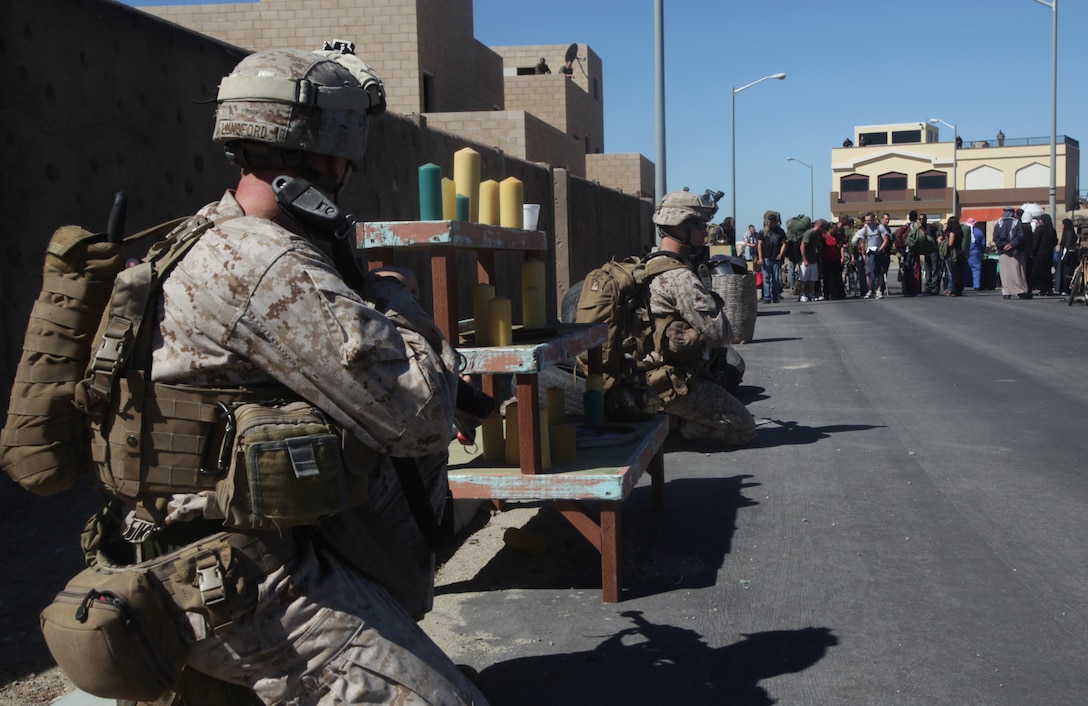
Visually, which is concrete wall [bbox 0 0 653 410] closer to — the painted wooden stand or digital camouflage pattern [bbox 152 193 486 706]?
the painted wooden stand

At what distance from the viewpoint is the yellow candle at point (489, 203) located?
15.3 ft

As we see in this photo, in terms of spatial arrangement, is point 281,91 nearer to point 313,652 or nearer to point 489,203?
point 313,652

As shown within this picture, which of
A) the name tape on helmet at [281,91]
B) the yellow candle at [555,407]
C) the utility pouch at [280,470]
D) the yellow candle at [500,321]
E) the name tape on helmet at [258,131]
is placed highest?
the name tape on helmet at [281,91]

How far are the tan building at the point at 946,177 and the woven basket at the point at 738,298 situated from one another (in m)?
72.5

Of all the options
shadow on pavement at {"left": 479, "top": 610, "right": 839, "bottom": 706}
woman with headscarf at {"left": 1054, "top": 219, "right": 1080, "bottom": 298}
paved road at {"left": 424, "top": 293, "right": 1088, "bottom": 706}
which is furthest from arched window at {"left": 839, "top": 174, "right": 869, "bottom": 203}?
shadow on pavement at {"left": 479, "top": 610, "right": 839, "bottom": 706}

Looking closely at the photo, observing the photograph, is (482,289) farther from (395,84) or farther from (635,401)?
(395,84)

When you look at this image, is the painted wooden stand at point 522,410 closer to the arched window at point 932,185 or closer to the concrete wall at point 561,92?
the concrete wall at point 561,92

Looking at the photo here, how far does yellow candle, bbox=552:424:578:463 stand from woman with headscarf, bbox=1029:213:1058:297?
62.4 ft

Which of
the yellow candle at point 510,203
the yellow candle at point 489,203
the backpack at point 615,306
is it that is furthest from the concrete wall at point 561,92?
the yellow candle at point 489,203

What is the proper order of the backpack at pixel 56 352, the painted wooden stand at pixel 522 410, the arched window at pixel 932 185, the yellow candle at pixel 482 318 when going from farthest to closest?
the arched window at pixel 932 185
the yellow candle at pixel 482 318
the painted wooden stand at pixel 522 410
the backpack at pixel 56 352

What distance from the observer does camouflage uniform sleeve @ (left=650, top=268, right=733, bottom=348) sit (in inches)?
267

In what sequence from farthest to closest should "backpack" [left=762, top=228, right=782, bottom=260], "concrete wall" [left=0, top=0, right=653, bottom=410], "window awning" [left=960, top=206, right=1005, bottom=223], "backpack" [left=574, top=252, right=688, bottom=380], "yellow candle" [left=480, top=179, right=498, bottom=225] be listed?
"window awning" [left=960, top=206, right=1005, bottom=223] < "backpack" [left=762, top=228, right=782, bottom=260] < "backpack" [left=574, top=252, right=688, bottom=380] < "yellow candle" [left=480, top=179, right=498, bottom=225] < "concrete wall" [left=0, top=0, right=653, bottom=410]

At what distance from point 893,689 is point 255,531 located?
2.29 meters

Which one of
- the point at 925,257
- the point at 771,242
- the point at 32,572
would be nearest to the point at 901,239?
the point at 925,257
